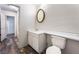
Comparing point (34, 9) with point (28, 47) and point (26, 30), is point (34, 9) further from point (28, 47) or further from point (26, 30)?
point (28, 47)

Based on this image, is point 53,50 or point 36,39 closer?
point 53,50

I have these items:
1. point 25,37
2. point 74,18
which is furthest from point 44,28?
point 74,18

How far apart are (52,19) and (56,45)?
40cm

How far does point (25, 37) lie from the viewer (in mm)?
1011

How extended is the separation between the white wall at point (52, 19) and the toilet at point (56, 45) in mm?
136

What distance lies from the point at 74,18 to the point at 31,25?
60 cm

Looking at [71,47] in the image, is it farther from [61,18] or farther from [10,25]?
[10,25]

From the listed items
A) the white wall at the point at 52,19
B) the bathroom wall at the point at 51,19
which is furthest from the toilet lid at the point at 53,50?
the white wall at the point at 52,19

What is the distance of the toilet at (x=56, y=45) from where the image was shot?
89cm

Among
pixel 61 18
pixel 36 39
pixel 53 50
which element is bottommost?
pixel 53 50

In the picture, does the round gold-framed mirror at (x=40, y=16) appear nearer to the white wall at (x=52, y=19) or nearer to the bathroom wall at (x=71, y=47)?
the white wall at (x=52, y=19)

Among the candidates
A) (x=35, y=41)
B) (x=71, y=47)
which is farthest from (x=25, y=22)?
(x=71, y=47)

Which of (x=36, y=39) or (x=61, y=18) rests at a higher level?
(x=61, y=18)

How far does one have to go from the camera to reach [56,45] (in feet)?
3.11
